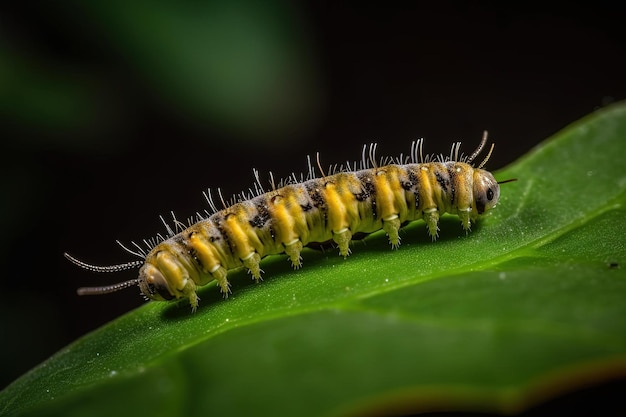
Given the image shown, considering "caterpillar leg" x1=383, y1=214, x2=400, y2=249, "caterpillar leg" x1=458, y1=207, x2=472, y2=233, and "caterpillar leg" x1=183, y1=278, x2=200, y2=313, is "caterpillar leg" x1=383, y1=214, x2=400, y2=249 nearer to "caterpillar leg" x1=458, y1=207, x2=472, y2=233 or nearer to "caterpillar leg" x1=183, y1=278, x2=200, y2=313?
"caterpillar leg" x1=458, y1=207, x2=472, y2=233

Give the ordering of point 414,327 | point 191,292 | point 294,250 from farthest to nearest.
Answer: point 294,250, point 191,292, point 414,327

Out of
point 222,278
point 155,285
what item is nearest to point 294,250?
point 222,278

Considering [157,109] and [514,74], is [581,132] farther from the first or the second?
[514,74]

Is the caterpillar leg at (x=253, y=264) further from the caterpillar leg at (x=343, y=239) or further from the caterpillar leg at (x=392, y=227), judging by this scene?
the caterpillar leg at (x=392, y=227)

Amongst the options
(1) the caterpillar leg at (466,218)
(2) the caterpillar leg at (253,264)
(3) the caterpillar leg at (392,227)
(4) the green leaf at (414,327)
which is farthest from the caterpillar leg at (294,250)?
(1) the caterpillar leg at (466,218)

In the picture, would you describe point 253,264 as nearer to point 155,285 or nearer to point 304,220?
point 304,220

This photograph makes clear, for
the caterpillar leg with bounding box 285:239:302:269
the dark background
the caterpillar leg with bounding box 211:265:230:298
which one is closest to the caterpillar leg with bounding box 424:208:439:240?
the caterpillar leg with bounding box 285:239:302:269

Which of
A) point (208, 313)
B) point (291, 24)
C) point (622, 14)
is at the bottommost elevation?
point (208, 313)

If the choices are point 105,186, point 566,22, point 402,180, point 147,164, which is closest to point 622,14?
point 566,22
